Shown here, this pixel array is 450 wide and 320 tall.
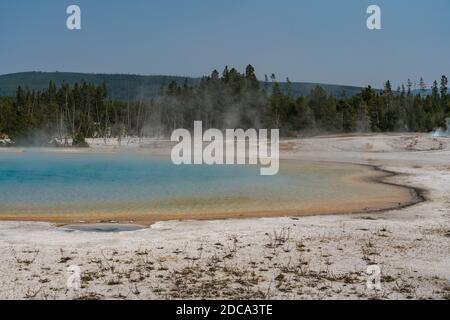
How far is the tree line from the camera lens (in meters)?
83.5

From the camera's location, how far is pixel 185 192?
79.9 ft

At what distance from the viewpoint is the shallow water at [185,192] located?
19719 mm

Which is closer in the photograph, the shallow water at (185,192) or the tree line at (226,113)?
the shallow water at (185,192)

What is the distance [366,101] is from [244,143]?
38763 millimetres

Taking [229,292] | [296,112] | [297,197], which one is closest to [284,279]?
[229,292]

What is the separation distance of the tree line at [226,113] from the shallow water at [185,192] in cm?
4293

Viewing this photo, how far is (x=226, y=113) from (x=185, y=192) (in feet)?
225

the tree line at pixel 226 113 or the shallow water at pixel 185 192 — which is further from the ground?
the tree line at pixel 226 113

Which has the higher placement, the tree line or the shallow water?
the tree line

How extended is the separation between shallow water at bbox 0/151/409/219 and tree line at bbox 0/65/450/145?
4293 cm

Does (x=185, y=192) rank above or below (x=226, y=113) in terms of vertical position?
below

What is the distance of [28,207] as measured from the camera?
20.1 meters

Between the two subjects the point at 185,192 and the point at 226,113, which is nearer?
the point at 185,192

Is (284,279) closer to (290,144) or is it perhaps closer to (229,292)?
(229,292)
